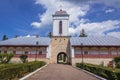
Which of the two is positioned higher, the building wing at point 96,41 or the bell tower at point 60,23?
the bell tower at point 60,23

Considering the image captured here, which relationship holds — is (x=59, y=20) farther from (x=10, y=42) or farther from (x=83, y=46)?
(x=10, y=42)

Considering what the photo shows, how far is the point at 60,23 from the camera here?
40.9 m

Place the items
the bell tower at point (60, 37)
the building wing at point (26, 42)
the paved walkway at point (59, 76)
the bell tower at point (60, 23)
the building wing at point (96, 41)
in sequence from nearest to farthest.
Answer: the paved walkway at point (59, 76) < the building wing at point (96, 41) < the building wing at point (26, 42) < the bell tower at point (60, 37) < the bell tower at point (60, 23)

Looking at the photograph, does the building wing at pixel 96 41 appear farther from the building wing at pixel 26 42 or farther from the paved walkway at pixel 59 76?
the paved walkway at pixel 59 76

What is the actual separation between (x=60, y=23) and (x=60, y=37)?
3550 mm

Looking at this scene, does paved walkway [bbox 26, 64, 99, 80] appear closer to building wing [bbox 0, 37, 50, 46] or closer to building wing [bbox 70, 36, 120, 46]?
building wing [bbox 70, 36, 120, 46]

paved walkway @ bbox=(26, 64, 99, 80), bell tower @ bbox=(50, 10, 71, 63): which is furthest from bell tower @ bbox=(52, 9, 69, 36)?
paved walkway @ bbox=(26, 64, 99, 80)

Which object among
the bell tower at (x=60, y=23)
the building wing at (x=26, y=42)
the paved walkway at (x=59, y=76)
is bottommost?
the paved walkway at (x=59, y=76)

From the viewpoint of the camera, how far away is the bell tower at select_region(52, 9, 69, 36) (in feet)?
132

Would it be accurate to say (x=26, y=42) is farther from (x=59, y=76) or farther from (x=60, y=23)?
(x=59, y=76)

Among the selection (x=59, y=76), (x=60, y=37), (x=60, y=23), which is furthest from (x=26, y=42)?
(x=59, y=76)

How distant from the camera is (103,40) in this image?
38281 millimetres

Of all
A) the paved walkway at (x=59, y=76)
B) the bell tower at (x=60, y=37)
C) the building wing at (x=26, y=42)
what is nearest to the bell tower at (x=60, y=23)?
the bell tower at (x=60, y=37)

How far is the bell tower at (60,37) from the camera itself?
39062 mm
